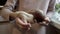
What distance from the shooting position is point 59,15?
32.1 inches

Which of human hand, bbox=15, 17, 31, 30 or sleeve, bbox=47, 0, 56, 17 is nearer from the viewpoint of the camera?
human hand, bbox=15, 17, 31, 30

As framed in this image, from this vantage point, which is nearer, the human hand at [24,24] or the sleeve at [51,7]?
the human hand at [24,24]

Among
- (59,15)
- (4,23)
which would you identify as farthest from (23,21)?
(59,15)

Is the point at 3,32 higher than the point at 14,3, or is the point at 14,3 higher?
the point at 14,3

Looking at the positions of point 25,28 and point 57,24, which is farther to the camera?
point 57,24

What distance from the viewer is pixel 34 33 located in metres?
0.63

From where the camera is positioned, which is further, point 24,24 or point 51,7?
point 51,7

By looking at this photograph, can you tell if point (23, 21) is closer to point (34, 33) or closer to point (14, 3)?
point (34, 33)

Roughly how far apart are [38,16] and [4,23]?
21cm

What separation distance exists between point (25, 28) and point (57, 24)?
0.27 meters

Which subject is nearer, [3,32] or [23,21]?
[23,21]

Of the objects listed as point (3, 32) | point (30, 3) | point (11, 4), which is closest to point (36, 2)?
point (30, 3)

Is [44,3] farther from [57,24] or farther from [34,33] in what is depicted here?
[34,33]

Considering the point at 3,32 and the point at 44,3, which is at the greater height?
the point at 44,3
